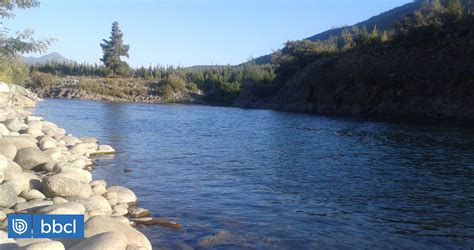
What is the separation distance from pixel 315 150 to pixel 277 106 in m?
58.5

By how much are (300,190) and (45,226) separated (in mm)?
8668

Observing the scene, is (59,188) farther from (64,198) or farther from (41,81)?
(41,81)

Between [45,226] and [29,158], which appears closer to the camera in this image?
[45,226]

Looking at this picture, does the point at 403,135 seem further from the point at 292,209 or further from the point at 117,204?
the point at 117,204

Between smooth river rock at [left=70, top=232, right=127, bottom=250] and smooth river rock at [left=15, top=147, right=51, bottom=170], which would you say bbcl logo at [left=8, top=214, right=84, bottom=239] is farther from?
smooth river rock at [left=15, top=147, right=51, bottom=170]

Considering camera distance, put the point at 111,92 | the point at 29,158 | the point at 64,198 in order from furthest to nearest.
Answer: the point at 111,92 → the point at 29,158 → the point at 64,198

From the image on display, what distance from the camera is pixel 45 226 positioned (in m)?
8.53

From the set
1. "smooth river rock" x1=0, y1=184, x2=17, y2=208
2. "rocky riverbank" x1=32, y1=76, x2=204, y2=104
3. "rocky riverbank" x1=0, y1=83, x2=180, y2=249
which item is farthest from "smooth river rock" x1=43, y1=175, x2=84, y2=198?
"rocky riverbank" x1=32, y1=76, x2=204, y2=104

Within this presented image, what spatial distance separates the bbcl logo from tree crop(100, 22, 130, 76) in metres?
118

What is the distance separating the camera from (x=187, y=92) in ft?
362

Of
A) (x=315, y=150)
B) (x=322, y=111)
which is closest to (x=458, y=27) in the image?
(x=322, y=111)

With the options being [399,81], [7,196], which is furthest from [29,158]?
[399,81]

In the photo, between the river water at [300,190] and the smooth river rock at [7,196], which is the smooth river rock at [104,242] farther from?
the smooth river rock at [7,196]

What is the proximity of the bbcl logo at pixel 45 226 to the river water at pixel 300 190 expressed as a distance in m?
1.77
